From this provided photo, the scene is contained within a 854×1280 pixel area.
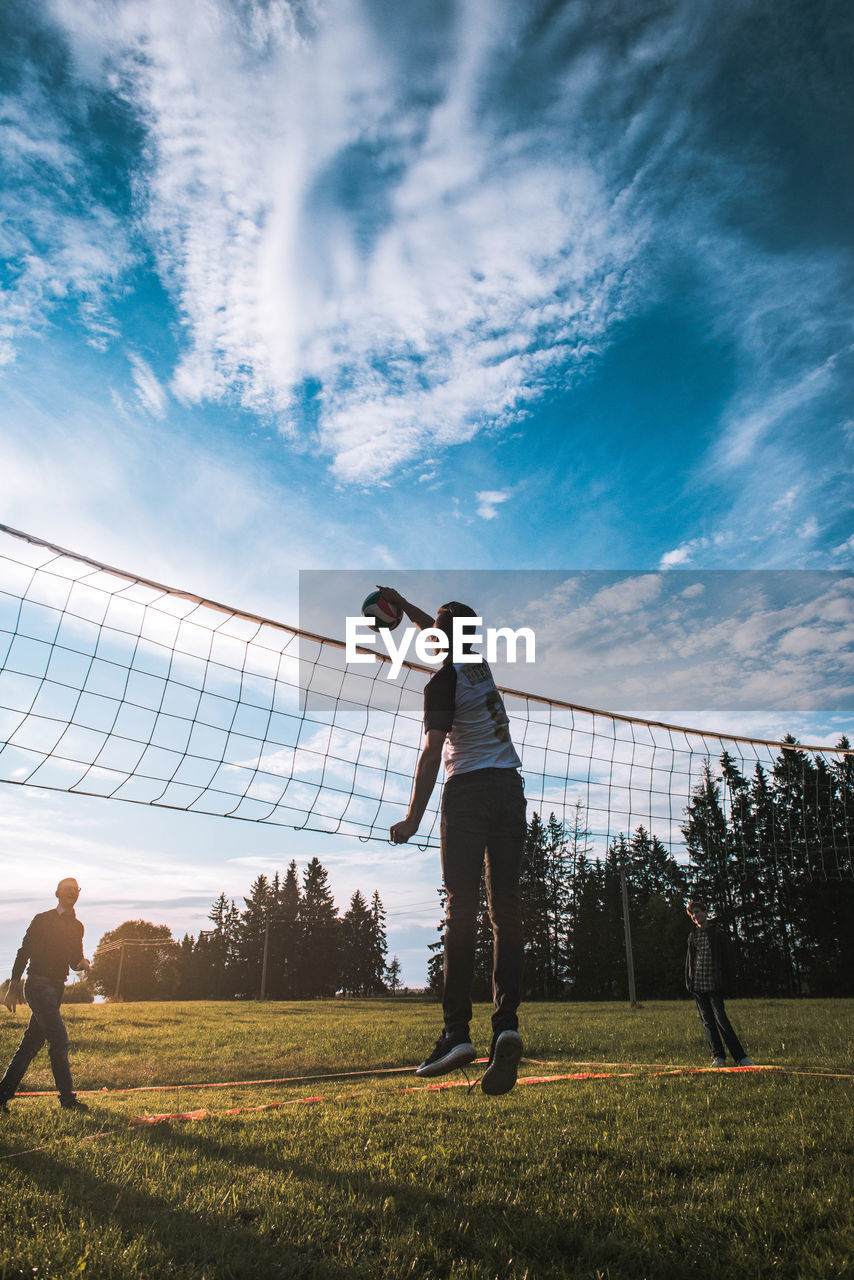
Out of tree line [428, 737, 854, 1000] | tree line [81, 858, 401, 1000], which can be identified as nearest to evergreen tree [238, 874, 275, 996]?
tree line [81, 858, 401, 1000]

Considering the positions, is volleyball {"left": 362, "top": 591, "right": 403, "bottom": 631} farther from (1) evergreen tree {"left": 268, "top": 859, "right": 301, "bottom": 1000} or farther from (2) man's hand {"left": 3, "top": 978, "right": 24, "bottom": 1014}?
(1) evergreen tree {"left": 268, "top": 859, "right": 301, "bottom": 1000}

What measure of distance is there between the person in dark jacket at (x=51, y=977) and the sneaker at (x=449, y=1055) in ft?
15.8

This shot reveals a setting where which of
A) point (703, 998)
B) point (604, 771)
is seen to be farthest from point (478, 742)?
point (703, 998)

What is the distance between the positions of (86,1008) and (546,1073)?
17.6 m

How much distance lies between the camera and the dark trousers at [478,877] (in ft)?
12.2

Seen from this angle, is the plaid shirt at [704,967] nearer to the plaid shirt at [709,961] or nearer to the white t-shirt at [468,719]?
the plaid shirt at [709,961]

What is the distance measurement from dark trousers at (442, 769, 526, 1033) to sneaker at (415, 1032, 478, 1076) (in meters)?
0.06

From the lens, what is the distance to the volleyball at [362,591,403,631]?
15.5 ft

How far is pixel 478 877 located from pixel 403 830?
44cm

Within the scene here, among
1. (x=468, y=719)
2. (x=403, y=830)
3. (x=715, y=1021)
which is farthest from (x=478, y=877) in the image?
(x=715, y=1021)

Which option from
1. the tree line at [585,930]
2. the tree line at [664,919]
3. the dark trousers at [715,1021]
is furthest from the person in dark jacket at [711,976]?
the tree line at [664,919]

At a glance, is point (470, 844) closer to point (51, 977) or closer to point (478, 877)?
point (478, 877)

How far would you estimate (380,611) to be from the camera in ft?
15.5

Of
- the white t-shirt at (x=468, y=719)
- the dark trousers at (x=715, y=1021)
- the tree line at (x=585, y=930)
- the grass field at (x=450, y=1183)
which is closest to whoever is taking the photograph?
the grass field at (x=450, y=1183)
